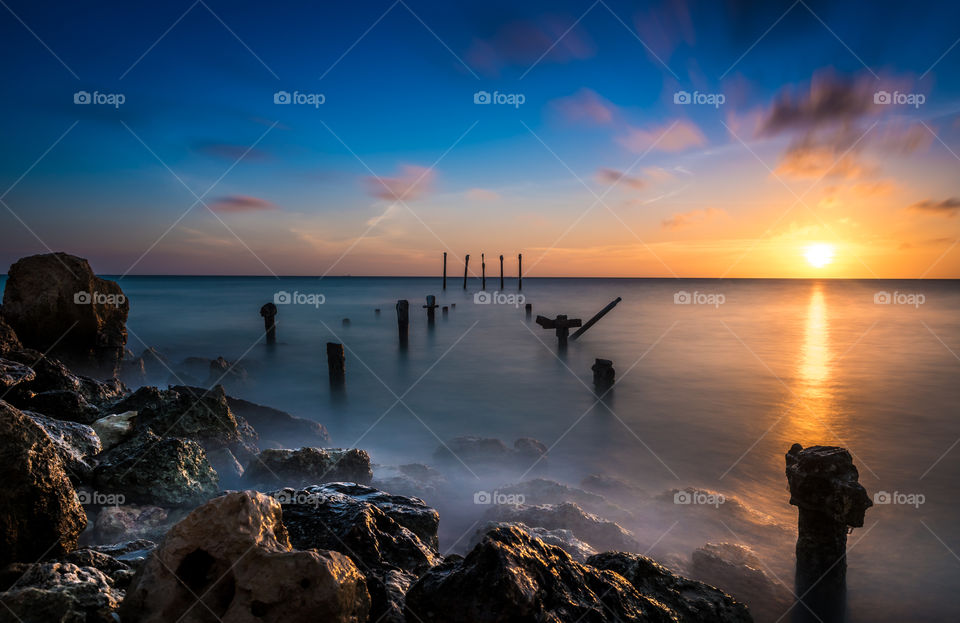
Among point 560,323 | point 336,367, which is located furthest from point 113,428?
point 560,323

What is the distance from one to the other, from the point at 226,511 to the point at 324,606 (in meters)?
0.81

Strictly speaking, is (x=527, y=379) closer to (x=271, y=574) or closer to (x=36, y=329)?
(x=36, y=329)

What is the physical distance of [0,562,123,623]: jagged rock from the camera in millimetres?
2676

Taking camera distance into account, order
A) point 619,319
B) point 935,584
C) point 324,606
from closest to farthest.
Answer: point 324,606 → point 935,584 → point 619,319

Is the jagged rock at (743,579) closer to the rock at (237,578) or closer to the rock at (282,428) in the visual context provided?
the rock at (237,578)

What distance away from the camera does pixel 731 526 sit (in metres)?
7.65

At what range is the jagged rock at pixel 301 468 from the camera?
267 inches

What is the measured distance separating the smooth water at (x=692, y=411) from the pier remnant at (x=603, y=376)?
435 mm

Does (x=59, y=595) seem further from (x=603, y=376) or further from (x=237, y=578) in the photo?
(x=603, y=376)

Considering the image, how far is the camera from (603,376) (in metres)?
15.9

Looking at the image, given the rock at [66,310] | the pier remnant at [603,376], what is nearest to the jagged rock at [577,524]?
the pier remnant at [603,376]

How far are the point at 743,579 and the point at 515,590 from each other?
479cm

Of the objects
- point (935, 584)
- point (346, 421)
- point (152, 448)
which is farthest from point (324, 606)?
point (346, 421)

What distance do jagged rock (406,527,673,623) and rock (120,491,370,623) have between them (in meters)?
0.47
